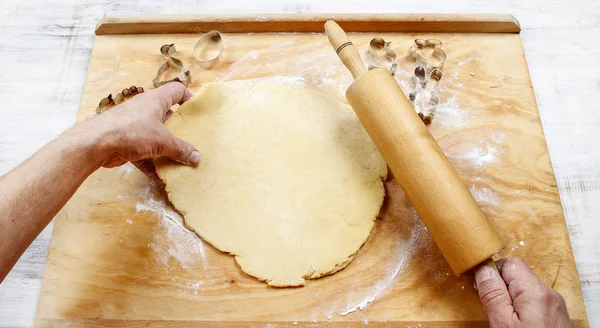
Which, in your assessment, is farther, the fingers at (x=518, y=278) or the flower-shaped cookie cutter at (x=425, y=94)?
the flower-shaped cookie cutter at (x=425, y=94)

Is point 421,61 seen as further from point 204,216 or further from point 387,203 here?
point 204,216

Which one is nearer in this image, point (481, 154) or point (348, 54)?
point (348, 54)

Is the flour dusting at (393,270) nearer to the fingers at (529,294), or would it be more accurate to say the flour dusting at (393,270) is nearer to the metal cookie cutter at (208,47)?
the fingers at (529,294)

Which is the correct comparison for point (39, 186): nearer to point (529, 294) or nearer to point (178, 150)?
point (178, 150)

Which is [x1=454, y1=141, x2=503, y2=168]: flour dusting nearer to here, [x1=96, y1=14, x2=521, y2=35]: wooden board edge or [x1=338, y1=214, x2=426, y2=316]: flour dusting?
[x1=338, y1=214, x2=426, y2=316]: flour dusting

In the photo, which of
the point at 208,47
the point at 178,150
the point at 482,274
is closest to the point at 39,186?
the point at 178,150

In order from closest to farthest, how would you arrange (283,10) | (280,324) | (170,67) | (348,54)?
1. (280,324)
2. (348,54)
3. (170,67)
4. (283,10)

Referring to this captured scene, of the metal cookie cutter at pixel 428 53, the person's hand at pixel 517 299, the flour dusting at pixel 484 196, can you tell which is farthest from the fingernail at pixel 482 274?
the metal cookie cutter at pixel 428 53
